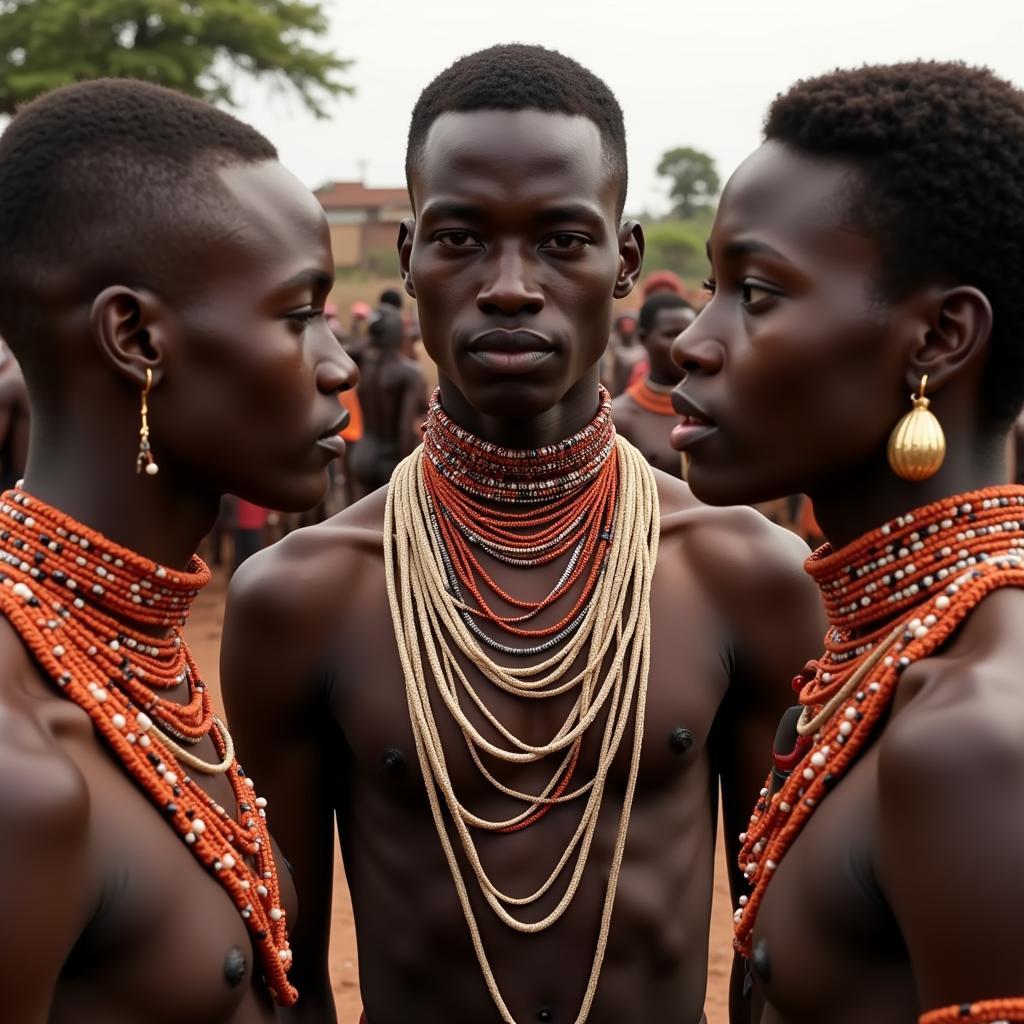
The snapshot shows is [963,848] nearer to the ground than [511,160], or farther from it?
nearer to the ground

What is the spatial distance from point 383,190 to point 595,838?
43565mm

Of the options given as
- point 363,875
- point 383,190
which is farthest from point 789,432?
point 383,190

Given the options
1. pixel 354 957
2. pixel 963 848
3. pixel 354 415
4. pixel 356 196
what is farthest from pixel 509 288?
pixel 356 196

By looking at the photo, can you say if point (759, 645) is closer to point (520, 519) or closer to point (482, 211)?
point (520, 519)

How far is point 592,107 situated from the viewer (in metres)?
2.89

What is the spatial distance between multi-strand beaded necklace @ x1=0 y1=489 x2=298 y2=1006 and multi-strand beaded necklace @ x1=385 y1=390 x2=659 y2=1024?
58cm

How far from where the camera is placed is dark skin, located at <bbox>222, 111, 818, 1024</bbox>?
8.91 feet

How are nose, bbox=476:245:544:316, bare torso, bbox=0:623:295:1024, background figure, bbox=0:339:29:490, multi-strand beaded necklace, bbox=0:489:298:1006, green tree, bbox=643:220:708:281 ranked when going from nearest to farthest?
bare torso, bbox=0:623:295:1024, multi-strand beaded necklace, bbox=0:489:298:1006, nose, bbox=476:245:544:316, background figure, bbox=0:339:29:490, green tree, bbox=643:220:708:281

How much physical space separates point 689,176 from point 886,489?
197 feet

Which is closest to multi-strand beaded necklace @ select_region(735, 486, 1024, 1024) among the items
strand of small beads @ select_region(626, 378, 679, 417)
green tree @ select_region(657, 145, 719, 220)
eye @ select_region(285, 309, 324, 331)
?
eye @ select_region(285, 309, 324, 331)

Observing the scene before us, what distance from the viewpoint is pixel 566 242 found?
2756 millimetres

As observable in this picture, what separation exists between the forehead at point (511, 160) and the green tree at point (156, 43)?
27.1m

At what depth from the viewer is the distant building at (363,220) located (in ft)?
127

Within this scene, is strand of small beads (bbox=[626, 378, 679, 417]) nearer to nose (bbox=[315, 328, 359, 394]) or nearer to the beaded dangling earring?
nose (bbox=[315, 328, 359, 394])
